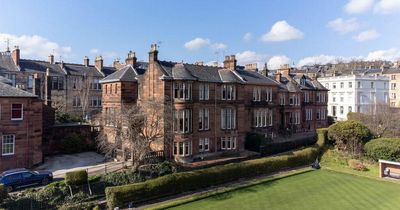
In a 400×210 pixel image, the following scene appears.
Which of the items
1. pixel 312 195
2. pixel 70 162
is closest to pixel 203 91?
pixel 312 195

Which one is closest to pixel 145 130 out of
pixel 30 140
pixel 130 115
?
pixel 130 115

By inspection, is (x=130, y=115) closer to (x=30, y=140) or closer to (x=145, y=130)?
(x=145, y=130)

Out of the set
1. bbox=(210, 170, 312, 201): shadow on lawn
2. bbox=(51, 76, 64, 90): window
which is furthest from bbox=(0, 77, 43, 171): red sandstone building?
bbox=(51, 76, 64, 90): window

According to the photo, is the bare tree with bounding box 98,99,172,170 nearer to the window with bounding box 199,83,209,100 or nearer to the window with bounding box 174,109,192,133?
the window with bounding box 174,109,192,133

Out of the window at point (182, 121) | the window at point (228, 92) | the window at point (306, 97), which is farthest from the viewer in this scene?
the window at point (306, 97)

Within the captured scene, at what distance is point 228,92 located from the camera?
4181cm

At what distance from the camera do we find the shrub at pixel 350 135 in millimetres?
45588

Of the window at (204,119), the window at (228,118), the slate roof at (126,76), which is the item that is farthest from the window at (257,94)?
the slate roof at (126,76)

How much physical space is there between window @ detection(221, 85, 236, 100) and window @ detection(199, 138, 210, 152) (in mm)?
6341

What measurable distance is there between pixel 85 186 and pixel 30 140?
10577mm

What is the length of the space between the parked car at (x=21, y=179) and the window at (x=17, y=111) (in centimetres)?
694

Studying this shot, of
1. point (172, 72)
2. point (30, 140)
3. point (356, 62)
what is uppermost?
point (356, 62)

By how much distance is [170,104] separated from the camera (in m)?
35.6

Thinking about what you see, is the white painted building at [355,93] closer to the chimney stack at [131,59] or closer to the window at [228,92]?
the window at [228,92]
